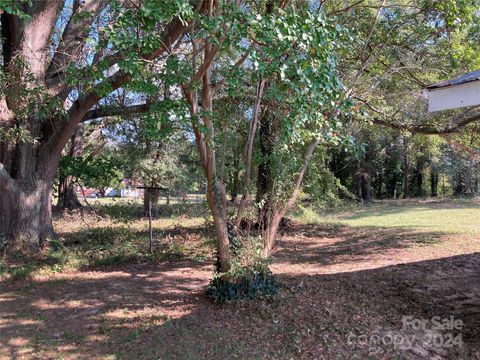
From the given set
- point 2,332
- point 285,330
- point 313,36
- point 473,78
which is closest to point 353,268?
point 285,330

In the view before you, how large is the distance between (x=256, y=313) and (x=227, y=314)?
0.37 m

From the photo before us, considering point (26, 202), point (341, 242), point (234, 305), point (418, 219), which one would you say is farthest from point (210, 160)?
point (418, 219)

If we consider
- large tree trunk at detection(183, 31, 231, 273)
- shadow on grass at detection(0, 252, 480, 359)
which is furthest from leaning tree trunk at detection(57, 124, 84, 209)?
large tree trunk at detection(183, 31, 231, 273)

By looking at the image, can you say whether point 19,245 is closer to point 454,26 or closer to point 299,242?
point 299,242

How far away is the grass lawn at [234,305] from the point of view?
4.33 meters

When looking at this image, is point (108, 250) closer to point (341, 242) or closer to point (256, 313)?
point (256, 313)

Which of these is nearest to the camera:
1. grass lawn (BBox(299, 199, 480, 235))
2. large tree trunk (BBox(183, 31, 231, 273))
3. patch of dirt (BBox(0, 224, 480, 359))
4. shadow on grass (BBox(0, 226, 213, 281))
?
patch of dirt (BBox(0, 224, 480, 359))

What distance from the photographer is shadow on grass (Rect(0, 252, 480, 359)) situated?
430 centimetres

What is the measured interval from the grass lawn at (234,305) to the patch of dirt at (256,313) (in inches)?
0.5

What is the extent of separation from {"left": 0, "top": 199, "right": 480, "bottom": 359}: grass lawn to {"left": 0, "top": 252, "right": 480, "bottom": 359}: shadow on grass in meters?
0.01

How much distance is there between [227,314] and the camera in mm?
5125

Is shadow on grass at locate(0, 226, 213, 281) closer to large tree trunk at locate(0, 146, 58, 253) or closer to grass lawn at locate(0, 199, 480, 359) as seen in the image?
grass lawn at locate(0, 199, 480, 359)

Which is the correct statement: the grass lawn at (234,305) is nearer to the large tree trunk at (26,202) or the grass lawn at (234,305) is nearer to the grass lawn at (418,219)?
the large tree trunk at (26,202)

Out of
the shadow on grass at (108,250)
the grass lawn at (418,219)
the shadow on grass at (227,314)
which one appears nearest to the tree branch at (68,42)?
the shadow on grass at (108,250)
